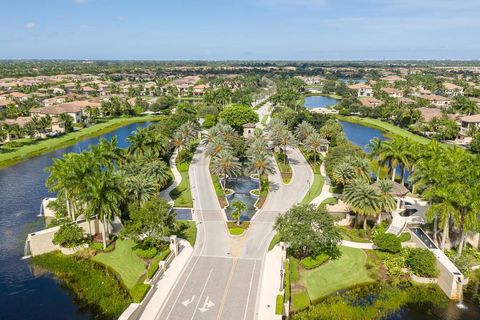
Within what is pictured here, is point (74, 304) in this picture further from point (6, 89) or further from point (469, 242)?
point (6, 89)

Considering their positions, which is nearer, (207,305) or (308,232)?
(207,305)

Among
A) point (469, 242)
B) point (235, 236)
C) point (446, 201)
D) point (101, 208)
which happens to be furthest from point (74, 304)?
point (469, 242)

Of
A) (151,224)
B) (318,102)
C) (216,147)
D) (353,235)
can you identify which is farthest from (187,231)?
(318,102)

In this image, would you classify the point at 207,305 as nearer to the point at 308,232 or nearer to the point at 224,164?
the point at 308,232

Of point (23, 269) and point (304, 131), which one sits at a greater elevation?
point (304, 131)

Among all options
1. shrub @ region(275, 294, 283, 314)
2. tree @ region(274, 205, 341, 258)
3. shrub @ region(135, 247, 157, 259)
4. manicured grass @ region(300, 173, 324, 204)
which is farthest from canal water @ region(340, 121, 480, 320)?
shrub @ region(135, 247, 157, 259)

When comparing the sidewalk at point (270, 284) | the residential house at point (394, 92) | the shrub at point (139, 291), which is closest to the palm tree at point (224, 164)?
the sidewalk at point (270, 284)

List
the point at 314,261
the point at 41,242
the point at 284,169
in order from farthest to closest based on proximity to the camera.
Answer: the point at 284,169
the point at 41,242
the point at 314,261

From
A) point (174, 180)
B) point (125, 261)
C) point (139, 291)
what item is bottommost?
point (125, 261)

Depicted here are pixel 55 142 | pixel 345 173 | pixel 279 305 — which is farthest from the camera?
pixel 55 142
